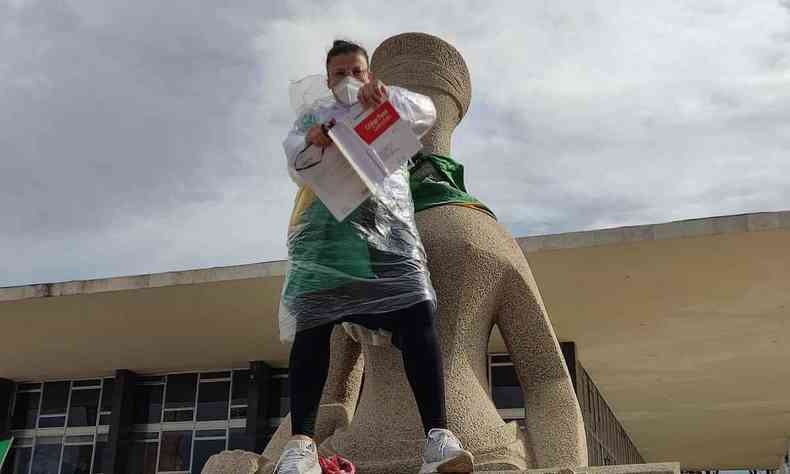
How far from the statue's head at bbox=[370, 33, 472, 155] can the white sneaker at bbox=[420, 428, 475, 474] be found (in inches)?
70.1

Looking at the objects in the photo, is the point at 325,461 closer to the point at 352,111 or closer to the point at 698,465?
the point at 352,111

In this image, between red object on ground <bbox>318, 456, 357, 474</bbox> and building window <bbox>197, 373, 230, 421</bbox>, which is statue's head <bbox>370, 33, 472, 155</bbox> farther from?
building window <bbox>197, 373, 230, 421</bbox>

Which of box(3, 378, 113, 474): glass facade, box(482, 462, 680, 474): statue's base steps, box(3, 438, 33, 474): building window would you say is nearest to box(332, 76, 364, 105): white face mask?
box(482, 462, 680, 474): statue's base steps

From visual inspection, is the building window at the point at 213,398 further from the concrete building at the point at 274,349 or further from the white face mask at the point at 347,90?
the white face mask at the point at 347,90

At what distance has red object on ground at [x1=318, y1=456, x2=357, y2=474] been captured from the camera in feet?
9.87

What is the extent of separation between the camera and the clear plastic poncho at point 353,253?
325cm

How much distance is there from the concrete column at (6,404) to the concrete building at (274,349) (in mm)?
36

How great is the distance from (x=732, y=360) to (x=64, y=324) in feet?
38.7

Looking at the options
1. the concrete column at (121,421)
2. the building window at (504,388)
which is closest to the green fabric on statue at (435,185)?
the building window at (504,388)

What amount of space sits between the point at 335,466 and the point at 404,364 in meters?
0.45

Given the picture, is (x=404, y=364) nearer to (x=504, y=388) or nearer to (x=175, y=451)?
(x=504, y=388)

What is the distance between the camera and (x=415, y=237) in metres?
3.45

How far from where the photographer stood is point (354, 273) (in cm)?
328

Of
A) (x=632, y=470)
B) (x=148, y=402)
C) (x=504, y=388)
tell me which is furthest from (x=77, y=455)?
(x=632, y=470)
